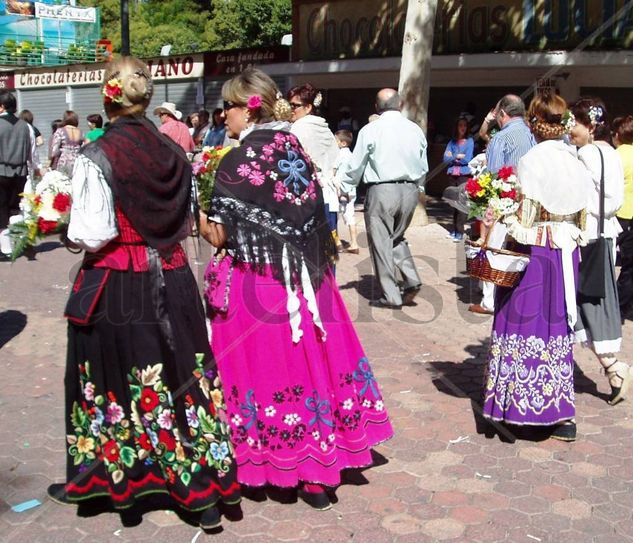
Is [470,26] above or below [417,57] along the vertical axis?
above

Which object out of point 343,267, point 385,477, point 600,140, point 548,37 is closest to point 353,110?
point 548,37

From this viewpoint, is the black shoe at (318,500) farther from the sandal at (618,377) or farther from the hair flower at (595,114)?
the hair flower at (595,114)

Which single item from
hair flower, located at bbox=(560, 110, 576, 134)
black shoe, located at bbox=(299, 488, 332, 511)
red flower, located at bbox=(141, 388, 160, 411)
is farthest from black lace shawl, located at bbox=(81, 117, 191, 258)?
hair flower, located at bbox=(560, 110, 576, 134)

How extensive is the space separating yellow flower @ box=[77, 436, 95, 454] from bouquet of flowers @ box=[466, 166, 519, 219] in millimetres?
2418

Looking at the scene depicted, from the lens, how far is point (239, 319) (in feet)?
12.6

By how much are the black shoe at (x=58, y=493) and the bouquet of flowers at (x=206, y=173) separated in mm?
1545

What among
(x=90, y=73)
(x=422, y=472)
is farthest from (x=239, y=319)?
(x=90, y=73)

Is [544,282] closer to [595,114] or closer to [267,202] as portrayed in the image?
[595,114]

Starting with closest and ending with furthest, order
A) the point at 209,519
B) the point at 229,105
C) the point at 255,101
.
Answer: the point at 209,519 → the point at 255,101 → the point at 229,105

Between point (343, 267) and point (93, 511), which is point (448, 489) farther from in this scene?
point (343, 267)

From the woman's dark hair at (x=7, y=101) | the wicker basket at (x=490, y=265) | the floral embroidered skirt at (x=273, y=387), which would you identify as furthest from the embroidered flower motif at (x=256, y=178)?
the woman's dark hair at (x=7, y=101)

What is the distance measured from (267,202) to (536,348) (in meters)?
1.83

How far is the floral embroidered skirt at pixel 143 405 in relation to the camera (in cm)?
353

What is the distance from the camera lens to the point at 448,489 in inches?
164
